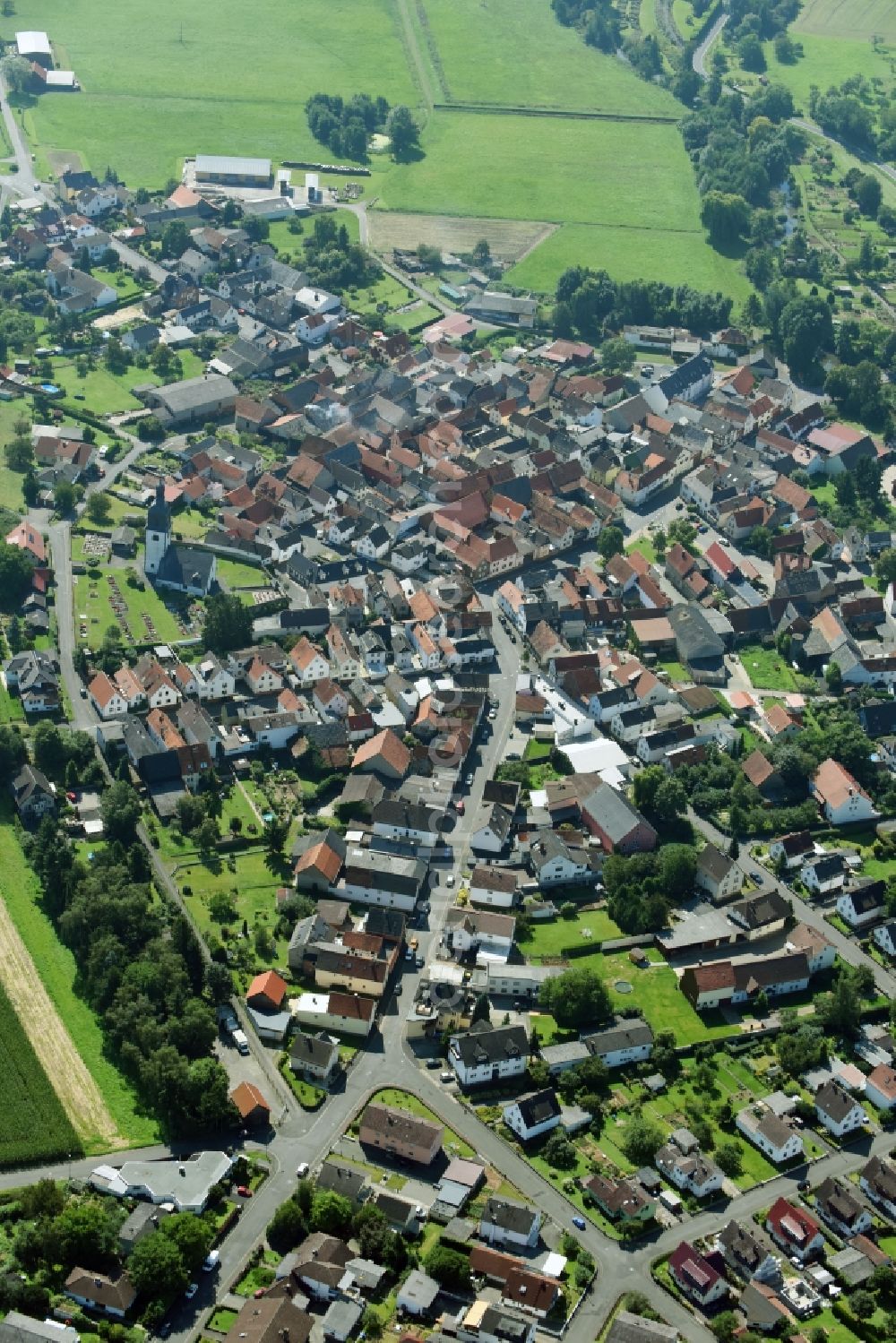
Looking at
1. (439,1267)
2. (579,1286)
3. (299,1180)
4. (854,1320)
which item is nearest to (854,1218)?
(854,1320)

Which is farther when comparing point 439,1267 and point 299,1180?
point 299,1180

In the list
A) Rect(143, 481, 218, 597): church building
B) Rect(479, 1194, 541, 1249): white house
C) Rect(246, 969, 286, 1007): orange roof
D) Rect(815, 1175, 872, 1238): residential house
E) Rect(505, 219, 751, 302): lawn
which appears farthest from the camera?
Rect(505, 219, 751, 302): lawn

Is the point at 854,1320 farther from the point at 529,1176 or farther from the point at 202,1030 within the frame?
the point at 202,1030

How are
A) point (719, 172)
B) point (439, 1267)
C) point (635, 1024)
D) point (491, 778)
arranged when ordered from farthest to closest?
point (719, 172)
point (491, 778)
point (635, 1024)
point (439, 1267)

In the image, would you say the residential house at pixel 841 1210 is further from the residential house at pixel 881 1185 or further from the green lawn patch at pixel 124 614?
the green lawn patch at pixel 124 614

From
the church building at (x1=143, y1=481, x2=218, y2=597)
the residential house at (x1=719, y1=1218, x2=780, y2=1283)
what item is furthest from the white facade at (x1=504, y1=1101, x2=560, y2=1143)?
the church building at (x1=143, y1=481, x2=218, y2=597)

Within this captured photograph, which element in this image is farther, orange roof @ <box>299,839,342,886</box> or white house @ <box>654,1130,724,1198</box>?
orange roof @ <box>299,839,342,886</box>

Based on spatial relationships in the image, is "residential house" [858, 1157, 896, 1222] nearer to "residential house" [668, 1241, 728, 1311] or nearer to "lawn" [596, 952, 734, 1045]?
"residential house" [668, 1241, 728, 1311]
